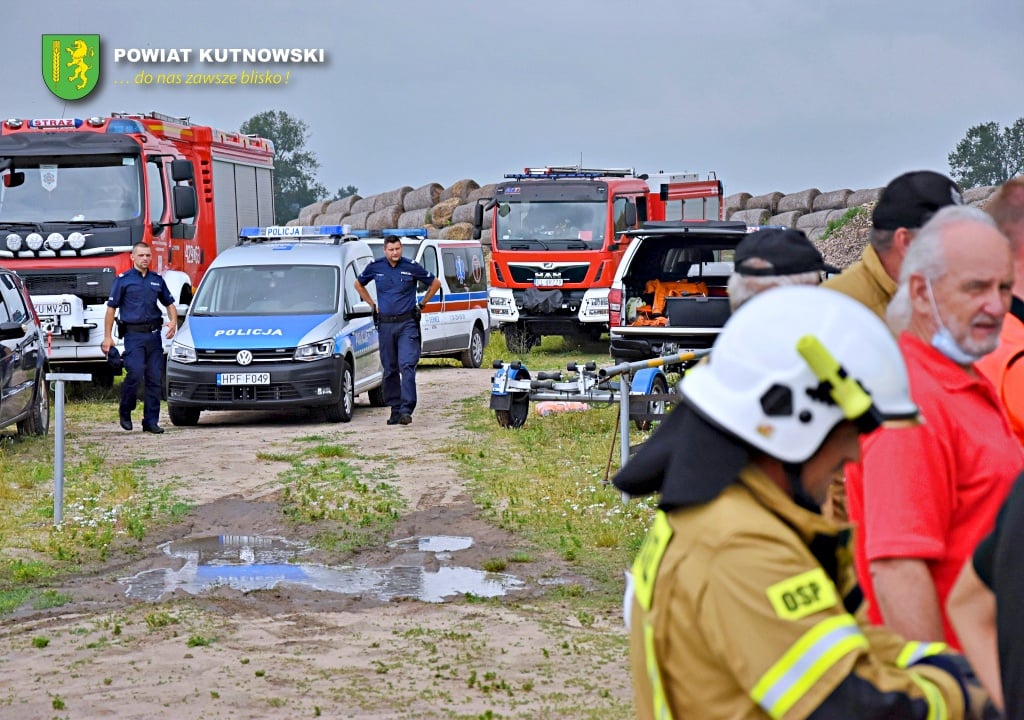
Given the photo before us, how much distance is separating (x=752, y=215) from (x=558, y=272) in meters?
16.9

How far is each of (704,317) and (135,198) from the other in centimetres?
822

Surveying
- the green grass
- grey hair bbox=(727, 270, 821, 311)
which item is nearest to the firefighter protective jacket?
grey hair bbox=(727, 270, 821, 311)

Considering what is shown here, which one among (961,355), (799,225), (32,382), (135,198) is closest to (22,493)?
(32,382)

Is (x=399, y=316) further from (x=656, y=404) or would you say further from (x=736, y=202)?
(x=736, y=202)

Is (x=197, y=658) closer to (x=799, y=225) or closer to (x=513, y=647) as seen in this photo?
(x=513, y=647)

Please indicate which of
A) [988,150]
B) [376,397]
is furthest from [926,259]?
[988,150]

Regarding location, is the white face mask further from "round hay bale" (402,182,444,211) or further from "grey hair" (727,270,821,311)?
"round hay bale" (402,182,444,211)

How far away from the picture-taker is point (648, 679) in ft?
8.16

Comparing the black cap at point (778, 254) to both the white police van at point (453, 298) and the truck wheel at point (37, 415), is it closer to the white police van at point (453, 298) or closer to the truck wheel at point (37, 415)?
the truck wheel at point (37, 415)

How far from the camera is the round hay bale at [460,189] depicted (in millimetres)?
43031

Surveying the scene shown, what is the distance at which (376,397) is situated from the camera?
64.8ft

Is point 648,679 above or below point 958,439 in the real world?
below

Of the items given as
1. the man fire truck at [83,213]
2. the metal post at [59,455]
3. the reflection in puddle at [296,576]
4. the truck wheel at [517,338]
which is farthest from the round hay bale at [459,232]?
the reflection in puddle at [296,576]

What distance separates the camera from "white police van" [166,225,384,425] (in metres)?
16.9
